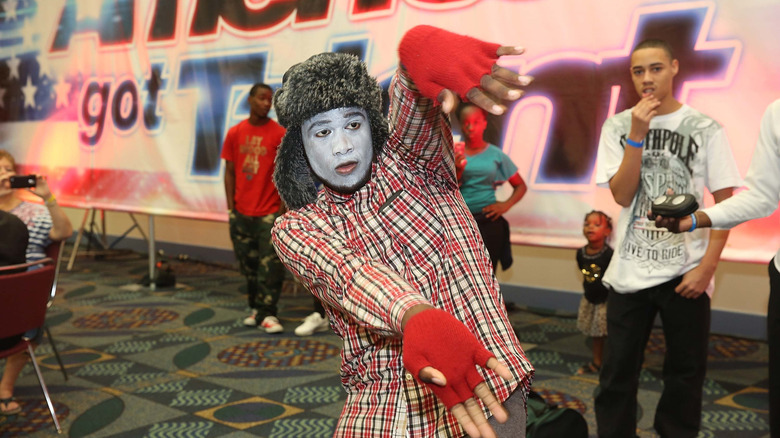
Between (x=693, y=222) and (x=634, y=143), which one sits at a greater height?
(x=634, y=143)

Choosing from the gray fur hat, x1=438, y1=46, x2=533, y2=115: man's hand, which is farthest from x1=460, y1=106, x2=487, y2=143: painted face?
x1=438, y1=46, x2=533, y2=115: man's hand

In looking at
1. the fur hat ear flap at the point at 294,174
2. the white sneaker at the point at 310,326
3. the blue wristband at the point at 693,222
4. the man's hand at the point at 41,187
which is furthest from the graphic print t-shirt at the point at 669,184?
the man's hand at the point at 41,187

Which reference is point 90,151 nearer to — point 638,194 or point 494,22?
point 494,22

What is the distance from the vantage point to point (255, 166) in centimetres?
516

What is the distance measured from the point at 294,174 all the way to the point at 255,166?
3687 millimetres

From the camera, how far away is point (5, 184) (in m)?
4.04

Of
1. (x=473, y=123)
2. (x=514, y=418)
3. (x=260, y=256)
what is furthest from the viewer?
(x=260, y=256)

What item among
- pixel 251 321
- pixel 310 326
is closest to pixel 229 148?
pixel 251 321

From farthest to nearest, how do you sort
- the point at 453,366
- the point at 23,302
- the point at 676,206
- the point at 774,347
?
1. the point at 23,302
2. the point at 676,206
3. the point at 774,347
4. the point at 453,366

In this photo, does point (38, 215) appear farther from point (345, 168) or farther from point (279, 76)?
point (345, 168)

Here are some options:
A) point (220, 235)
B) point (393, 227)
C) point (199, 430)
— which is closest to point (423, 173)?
point (393, 227)

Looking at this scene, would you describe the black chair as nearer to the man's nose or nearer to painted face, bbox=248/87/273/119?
painted face, bbox=248/87/273/119

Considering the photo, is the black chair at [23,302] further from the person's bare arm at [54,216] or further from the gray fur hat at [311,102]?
the gray fur hat at [311,102]

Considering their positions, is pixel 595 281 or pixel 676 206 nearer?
pixel 676 206
